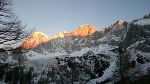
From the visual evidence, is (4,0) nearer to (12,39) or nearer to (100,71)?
(12,39)

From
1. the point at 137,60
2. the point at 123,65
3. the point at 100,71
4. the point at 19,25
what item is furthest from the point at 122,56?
the point at 100,71

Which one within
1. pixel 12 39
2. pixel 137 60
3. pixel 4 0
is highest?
pixel 4 0

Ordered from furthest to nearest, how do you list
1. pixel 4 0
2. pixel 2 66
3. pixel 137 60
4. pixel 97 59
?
pixel 97 59 → pixel 137 60 → pixel 4 0 → pixel 2 66

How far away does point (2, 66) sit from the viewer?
45.5 ft

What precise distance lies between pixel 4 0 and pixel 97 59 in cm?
16046

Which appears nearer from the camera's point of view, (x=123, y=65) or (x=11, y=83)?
(x=123, y=65)

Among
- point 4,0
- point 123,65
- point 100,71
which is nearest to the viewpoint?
point 4,0

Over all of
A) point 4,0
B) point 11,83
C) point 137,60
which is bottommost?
point 11,83

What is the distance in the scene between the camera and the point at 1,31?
14.3m

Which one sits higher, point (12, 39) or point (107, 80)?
point (12, 39)

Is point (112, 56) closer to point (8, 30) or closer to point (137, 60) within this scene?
point (137, 60)

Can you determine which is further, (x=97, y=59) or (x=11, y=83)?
(x=97, y=59)

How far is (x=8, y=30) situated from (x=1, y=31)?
1.31 ft

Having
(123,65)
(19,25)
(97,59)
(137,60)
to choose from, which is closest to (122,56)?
(123,65)
